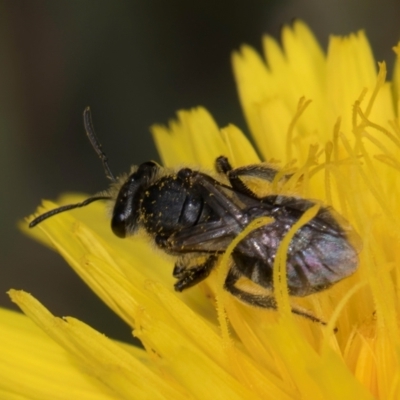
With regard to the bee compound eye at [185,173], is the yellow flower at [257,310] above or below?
below

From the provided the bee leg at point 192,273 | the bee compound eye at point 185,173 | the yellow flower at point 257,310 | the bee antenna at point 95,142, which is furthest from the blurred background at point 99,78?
the bee compound eye at point 185,173

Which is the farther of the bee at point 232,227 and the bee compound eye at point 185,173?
the bee compound eye at point 185,173

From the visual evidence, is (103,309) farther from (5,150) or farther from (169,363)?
(169,363)

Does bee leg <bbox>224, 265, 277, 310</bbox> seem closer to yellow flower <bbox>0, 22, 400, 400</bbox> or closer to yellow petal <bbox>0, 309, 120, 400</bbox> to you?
yellow flower <bbox>0, 22, 400, 400</bbox>

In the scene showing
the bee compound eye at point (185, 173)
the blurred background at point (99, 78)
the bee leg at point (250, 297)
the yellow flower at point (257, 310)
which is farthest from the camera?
the blurred background at point (99, 78)

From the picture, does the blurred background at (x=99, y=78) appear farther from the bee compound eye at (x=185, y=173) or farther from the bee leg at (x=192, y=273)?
the bee compound eye at (x=185, y=173)

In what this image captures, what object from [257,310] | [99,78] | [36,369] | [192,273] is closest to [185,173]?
[192,273]

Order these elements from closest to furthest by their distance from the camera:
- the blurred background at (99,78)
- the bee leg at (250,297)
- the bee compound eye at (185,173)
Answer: the bee leg at (250,297) < the bee compound eye at (185,173) < the blurred background at (99,78)

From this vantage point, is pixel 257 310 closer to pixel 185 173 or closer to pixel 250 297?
pixel 250 297

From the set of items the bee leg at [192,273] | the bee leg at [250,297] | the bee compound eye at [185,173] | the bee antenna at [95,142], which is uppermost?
the bee antenna at [95,142]
